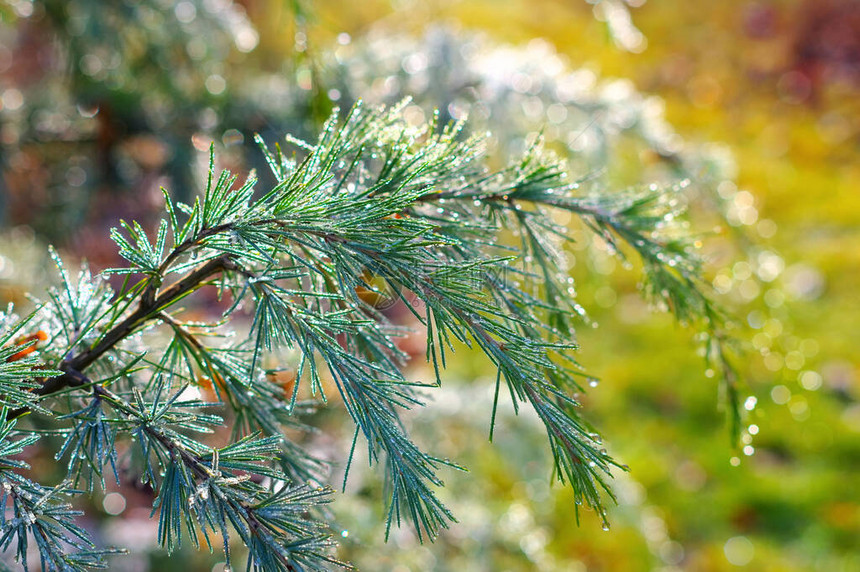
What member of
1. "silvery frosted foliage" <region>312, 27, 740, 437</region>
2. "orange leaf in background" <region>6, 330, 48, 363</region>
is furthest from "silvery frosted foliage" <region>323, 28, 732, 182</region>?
"orange leaf in background" <region>6, 330, 48, 363</region>

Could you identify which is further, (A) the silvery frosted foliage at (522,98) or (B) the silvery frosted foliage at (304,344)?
(A) the silvery frosted foliage at (522,98)

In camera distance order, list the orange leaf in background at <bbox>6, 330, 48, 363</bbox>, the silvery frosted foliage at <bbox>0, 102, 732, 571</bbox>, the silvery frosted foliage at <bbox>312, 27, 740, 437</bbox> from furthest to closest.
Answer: the silvery frosted foliage at <bbox>312, 27, 740, 437</bbox>, the orange leaf in background at <bbox>6, 330, 48, 363</bbox>, the silvery frosted foliage at <bbox>0, 102, 732, 571</bbox>

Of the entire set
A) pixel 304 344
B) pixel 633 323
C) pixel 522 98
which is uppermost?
pixel 633 323

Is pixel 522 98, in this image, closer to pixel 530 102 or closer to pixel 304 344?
pixel 530 102

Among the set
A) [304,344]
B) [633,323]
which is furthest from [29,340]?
[633,323]

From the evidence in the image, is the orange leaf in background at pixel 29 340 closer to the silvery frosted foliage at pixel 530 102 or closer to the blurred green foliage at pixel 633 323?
the blurred green foliage at pixel 633 323

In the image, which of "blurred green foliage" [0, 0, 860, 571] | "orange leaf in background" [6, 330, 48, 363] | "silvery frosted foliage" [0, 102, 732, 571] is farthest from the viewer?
"blurred green foliage" [0, 0, 860, 571]

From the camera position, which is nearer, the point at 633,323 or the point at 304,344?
the point at 304,344

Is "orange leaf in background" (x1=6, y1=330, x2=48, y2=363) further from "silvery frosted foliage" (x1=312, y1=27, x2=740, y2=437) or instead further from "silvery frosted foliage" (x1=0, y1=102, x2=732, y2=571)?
"silvery frosted foliage" (x1=312, y1=27, x2=740, y2=437)

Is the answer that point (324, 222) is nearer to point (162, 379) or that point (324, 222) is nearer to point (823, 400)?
point (162, 379)

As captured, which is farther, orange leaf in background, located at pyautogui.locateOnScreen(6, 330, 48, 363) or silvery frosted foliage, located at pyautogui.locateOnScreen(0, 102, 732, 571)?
Answer: orange leaf in background, located at pyautogui.locateOnScreen(6, 330, 48, 363)

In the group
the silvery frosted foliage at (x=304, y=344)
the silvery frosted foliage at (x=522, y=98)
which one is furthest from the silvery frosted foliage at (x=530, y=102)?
the silvery frosted foliage at (x=304, y=344)
